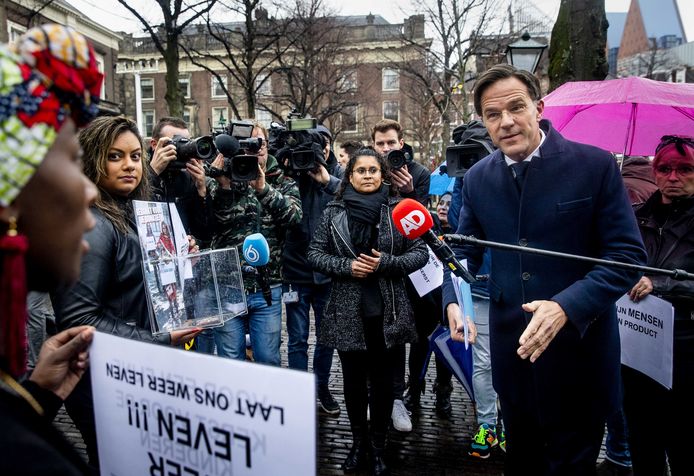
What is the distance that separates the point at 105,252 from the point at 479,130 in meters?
2.97

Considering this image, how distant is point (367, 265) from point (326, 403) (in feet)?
5.64

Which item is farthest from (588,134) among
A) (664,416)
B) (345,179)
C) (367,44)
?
(367,44)

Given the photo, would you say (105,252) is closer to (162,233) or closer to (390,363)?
(162,233)

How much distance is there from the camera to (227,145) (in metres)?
3.64

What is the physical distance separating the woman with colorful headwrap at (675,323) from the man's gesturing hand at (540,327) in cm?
118

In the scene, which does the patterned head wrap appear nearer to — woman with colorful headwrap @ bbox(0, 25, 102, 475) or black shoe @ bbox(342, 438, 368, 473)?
woman with colorful headwrap @ bbox(0, 25, 102, 475)

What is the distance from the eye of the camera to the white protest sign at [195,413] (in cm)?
148

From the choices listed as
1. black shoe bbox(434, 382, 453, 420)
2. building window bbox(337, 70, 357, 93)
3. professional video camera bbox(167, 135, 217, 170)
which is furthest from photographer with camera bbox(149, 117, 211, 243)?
building window bbox(337, 70, 357, 93)

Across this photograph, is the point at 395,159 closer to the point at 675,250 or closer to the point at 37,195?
the point at 675,250

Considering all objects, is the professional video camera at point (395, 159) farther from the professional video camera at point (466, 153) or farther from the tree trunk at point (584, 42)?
the tree trunk at point (584, 42)

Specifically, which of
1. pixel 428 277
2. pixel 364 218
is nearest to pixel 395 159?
pixel 364 218

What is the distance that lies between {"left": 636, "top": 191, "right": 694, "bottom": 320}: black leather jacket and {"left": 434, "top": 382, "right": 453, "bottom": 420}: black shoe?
2191 millimetres

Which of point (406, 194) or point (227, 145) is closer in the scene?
point (227, 145)

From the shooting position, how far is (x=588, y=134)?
15.8ft
